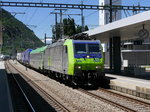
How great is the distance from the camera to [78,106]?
11953mm

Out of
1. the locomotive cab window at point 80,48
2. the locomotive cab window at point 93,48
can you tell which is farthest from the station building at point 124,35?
the locomotive cab window at point 80,48

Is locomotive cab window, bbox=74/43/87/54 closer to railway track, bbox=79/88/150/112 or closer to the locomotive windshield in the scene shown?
the locomotive windshield

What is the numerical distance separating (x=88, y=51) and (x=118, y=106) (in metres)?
6.61

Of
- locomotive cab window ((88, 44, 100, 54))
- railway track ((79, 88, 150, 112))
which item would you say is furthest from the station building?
railway track ((79, 88, 150, 112))

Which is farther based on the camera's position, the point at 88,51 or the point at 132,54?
the point at 132,54

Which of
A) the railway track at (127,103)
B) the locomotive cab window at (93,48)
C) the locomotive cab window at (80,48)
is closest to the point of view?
the railway track at (127,103)

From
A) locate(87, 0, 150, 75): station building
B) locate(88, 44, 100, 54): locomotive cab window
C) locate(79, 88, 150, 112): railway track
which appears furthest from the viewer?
locate(87, 0, 150, 75): station building

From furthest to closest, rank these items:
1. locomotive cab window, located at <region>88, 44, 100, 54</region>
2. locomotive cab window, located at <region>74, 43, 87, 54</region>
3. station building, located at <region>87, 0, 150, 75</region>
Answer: station building, located at <region>87, 0, 150, 75</region> < locomotive cab window, located at <region>88, 44, 100, 54</region> < locomotive cab window, located at <region>74, 43, 87, 54</region>

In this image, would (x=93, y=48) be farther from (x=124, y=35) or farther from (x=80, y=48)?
(x=124, y=35)

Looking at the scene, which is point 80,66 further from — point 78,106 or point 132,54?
point 132,54

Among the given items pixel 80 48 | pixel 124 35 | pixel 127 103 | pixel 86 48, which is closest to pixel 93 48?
pixel 86 48

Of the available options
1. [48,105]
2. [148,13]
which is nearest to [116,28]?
[148,13]

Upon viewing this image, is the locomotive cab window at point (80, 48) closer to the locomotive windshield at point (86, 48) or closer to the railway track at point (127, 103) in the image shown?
the locomotive windshield at point (86, 48)

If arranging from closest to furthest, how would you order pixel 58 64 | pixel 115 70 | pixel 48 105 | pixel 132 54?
1. pixel 48 105
2. pixel 58 64
3. pixel 115 70
4. pixel 132 54
